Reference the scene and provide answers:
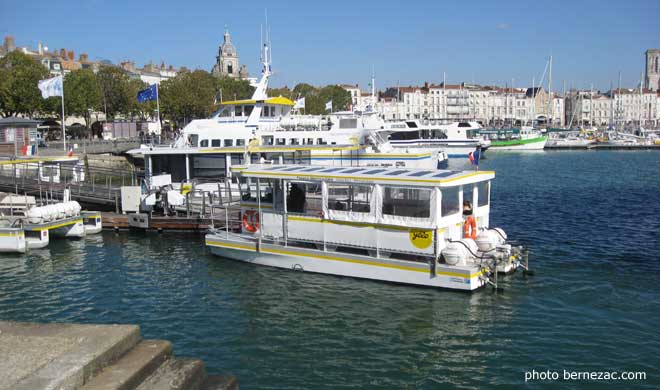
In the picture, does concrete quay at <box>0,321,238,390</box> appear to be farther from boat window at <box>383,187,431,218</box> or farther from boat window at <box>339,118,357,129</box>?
boat window at <box>339,118,357,129</box>

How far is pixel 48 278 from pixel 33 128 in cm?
2982

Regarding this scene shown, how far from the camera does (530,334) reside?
50.3 ft

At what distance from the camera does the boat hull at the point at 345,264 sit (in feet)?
59.1

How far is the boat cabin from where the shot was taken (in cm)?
1855

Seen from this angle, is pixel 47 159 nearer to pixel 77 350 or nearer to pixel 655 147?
pixel 77 350

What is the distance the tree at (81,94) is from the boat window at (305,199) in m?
62.1

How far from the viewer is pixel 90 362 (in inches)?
316

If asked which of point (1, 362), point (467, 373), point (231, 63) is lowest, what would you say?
point (467, 373)

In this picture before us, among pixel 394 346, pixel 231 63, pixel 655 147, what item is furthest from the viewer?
pixel 231 63

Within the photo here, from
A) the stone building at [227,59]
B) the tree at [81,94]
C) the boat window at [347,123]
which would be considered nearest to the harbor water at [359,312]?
→ the boat window at [347,123]

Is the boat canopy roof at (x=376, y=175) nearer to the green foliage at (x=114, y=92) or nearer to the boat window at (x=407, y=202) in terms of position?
the boat window at (x=407, y=202)

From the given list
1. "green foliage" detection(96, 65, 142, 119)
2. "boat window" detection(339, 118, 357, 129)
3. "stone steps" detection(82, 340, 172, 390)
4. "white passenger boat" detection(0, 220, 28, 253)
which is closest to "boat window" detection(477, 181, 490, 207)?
"stone steps" detection(82, 340, 172, 390)

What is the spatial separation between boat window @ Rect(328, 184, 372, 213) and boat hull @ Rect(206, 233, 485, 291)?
158 centimetres

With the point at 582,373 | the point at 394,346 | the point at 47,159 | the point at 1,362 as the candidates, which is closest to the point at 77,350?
the point at 1,362
